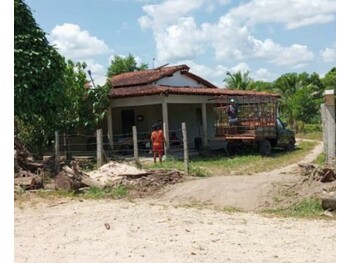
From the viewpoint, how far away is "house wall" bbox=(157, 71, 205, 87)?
2317 centimetres

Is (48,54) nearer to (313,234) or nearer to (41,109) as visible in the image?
(41,109)

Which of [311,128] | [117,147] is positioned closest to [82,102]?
[117,147]

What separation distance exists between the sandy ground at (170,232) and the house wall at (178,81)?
13.1 metres

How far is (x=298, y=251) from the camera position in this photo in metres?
6.08

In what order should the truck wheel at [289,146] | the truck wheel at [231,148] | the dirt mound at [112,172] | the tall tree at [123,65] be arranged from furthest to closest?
the tall tree at [123,65] → the truck wheel at [289,146] → the truck wheel at [231,148] → the dirt mound at [112,172]

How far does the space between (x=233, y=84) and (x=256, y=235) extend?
33.2 metres

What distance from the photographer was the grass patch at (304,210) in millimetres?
8469

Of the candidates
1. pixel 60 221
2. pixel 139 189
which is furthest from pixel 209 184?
pixel 60 221

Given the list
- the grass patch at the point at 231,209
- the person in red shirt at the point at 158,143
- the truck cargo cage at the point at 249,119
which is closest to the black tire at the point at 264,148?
the truck cargo cage at the point at 249,119

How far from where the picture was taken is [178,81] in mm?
24141

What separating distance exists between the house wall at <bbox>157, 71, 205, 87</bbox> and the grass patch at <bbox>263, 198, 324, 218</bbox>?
1434 centimetres

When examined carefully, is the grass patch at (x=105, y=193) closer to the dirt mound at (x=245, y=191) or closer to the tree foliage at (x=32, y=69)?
the dirt mound at (x=245, y=191)

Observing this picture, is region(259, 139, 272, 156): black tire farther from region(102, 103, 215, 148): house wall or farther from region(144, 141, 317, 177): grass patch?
region(102, 103, 215, 148): house wall

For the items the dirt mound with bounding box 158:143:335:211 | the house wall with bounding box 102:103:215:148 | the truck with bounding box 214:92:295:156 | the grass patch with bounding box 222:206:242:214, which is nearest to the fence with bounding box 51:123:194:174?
the house wall with bounding box 102:103:215:148
